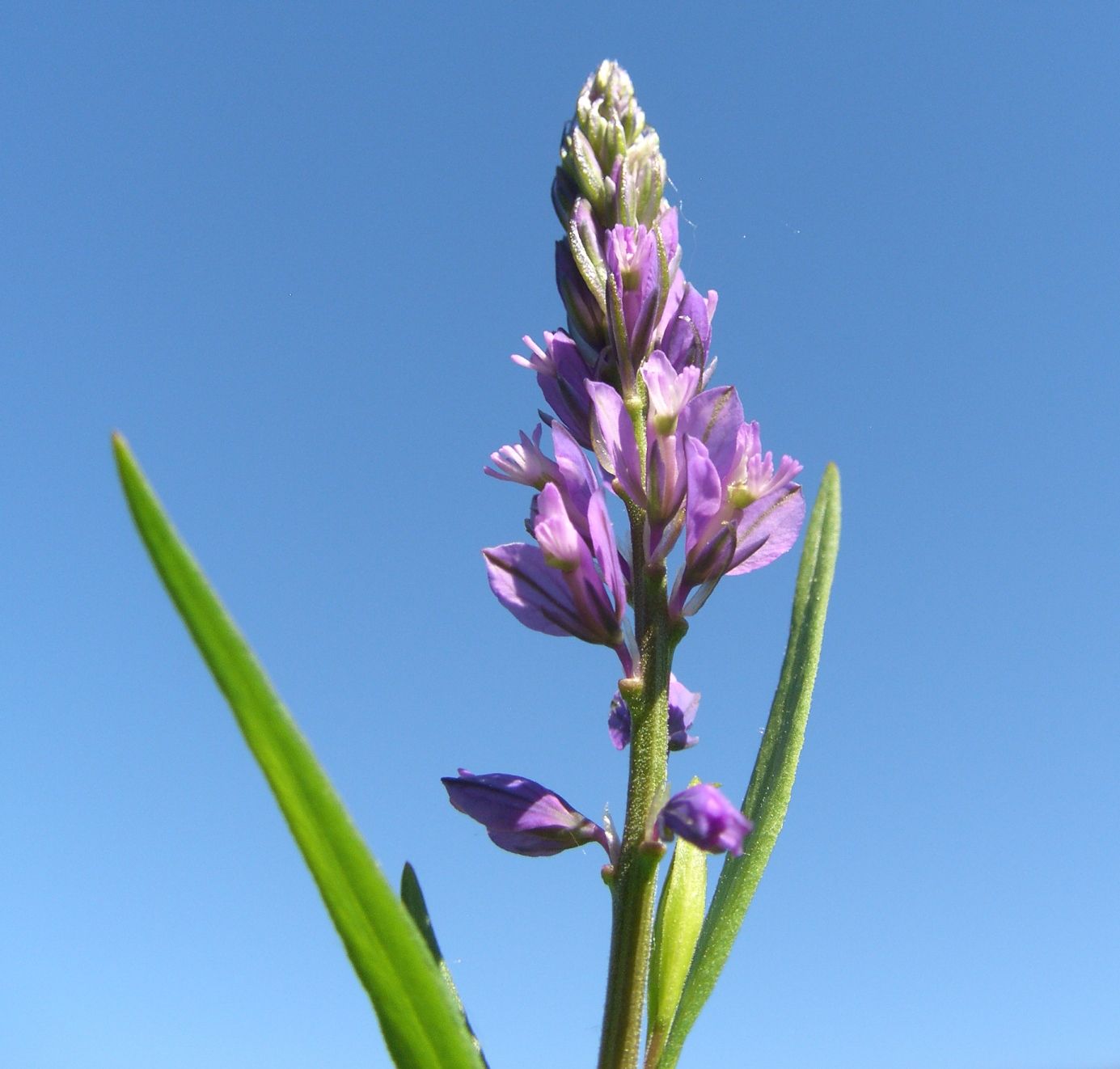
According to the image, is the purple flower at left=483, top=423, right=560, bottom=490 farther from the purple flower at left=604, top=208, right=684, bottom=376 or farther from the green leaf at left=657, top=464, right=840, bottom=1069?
the green leaf at left=657, top=464, right=840, bottom=1069

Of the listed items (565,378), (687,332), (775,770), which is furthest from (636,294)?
(775,770)

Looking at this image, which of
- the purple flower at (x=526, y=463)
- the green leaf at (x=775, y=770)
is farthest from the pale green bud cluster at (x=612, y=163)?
the green leaf at (x=775, y=770)

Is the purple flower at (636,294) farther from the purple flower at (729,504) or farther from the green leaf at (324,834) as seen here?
the green leaf at (324,834)

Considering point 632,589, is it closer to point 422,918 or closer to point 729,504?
point 729,504

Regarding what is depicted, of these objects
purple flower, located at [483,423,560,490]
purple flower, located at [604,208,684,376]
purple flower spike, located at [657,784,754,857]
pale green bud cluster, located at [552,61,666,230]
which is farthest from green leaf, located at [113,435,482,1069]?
pale green bud cluster, located at [552,61,666,230]

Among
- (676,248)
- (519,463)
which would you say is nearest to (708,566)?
(519,463)

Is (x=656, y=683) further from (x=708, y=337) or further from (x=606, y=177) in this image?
(x=606, y=177)
